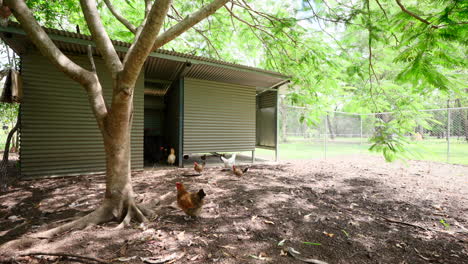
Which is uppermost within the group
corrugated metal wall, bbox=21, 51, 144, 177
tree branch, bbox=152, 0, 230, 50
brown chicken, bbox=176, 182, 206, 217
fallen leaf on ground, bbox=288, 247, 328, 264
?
tree branch, bbox=152, 0, 230, 50

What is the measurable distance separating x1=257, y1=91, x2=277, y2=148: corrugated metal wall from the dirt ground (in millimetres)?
4686

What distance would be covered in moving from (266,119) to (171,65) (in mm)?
5404

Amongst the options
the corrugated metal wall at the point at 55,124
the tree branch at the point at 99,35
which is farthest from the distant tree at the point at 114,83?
the corrugated metal wall at the point at 55,124

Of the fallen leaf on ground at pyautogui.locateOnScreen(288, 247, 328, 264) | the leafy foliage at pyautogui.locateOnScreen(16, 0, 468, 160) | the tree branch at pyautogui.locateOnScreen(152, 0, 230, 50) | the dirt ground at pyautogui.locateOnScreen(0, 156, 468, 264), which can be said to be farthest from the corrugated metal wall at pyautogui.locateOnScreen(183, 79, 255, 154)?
the fallen leaf on ground at pyautogui.locateOnScreen(288, 247, 328, 264)

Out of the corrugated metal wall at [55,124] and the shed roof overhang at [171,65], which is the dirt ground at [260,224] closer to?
the corrugated metal wall at [55,124]

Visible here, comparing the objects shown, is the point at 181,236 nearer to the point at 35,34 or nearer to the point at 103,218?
the point at 103,218

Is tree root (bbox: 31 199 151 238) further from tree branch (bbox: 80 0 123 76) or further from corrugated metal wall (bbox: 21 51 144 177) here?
corrugated metal wall (bbox: 21 51 144 177)

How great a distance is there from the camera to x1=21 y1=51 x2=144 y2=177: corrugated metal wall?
525 centimetres

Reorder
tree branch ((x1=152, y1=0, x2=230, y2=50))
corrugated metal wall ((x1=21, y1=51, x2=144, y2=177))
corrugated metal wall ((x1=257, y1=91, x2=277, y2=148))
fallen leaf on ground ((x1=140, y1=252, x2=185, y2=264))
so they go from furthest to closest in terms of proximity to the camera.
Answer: corrugated metal wall ((x1=257, y1=91, x2=277, y2=148)) → corrugated metal wall ((x1=21, y1=51, x2=144, y2=177)) → tree branch ((x1=152, y1=0, x2=230, y2=50)) → fallen leaf on ground ((x1=140, y1=252, x2=185, y2=264))


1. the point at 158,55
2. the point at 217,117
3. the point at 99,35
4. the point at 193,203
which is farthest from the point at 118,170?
the point at 217,117

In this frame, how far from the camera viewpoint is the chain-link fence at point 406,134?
4009 mm

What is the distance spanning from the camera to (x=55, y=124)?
18.2ft

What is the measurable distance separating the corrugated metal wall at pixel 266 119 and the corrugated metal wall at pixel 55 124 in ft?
21.8

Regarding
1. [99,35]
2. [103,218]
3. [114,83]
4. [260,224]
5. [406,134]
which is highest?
[99,35]
